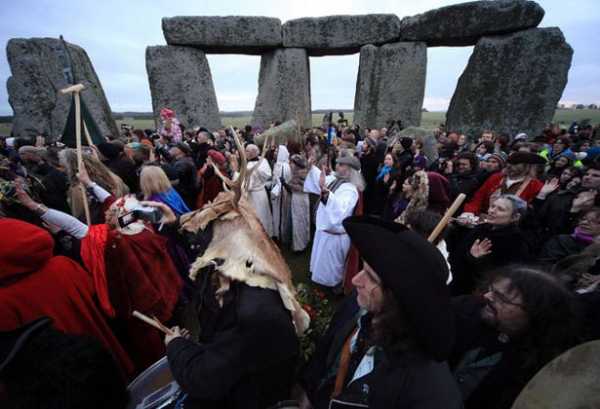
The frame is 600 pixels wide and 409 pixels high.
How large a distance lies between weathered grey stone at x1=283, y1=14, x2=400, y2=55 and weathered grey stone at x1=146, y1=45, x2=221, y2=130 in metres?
3.99

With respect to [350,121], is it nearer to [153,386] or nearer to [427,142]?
[427,142]

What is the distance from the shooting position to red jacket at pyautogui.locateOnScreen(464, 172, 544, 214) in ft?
13.1

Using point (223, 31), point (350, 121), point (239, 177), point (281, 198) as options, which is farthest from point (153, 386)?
point (350, 121)

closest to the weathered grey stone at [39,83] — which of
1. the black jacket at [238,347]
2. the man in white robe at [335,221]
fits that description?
the man in white robe at [335,221]

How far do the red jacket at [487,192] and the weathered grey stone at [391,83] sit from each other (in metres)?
8.65

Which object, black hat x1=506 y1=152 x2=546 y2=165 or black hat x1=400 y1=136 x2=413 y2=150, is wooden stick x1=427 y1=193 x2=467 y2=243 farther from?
black hat x1=400 y1=136 x2=413 y2=150

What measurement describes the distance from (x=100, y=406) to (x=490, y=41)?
578 inches

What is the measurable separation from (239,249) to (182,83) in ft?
42.9

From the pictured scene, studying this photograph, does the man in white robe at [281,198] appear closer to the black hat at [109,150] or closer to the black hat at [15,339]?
the black hat at [109,150]

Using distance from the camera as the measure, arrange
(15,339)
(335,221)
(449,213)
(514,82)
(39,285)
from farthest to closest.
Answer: (514,82) < (335,221) < (449,213) < (39,285) < (15,339)

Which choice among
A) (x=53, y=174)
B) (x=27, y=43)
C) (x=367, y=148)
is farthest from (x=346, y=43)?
(x=27, y=43)

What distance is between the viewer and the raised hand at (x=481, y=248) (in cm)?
265

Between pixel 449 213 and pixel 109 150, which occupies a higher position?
pixel 109 150

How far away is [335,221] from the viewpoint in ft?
11.6
